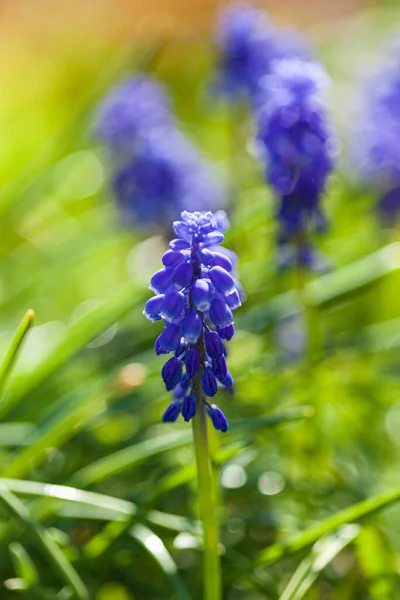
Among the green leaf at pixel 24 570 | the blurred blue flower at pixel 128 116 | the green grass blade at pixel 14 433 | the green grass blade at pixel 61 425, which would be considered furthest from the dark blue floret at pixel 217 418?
the blurred blue flower at pixel 128 116

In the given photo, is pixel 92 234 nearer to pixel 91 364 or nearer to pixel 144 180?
pixel 144 180

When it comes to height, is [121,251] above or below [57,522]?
above

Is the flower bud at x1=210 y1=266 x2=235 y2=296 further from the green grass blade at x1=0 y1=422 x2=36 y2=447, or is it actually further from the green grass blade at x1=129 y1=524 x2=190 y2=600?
the green grass blade at x1=0 y1=422 x2=36 y2=447

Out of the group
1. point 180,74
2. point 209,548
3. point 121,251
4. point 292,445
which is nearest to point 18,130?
point 180,74

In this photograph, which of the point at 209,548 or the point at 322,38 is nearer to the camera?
the point at 209,548

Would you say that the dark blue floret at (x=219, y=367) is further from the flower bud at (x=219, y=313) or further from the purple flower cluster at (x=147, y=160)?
the purple flower cluster at (x=147, y=160)

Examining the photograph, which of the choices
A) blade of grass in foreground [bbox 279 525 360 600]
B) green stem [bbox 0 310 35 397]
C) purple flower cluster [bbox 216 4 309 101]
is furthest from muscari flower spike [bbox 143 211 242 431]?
purple flower cluster [bbox 216 4 309 101]
